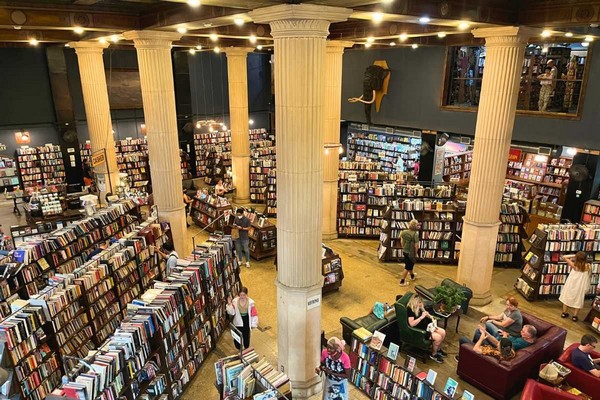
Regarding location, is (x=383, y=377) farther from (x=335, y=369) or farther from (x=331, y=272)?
(x=331, y=272)

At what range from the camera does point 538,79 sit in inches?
508

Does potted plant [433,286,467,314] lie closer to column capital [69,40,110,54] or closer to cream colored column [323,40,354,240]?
Answer: cream colored column [323,40,354,240]

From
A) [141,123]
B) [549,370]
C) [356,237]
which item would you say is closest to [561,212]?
[356,237]

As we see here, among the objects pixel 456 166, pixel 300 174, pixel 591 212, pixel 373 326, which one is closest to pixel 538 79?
pixel 591 212

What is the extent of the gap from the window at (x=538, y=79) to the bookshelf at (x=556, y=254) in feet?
15.5

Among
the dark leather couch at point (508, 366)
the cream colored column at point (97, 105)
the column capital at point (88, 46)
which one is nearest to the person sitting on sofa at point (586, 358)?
the dark leather couch at point (508, 366)

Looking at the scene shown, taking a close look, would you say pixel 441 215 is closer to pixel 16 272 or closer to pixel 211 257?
pixel 211 257

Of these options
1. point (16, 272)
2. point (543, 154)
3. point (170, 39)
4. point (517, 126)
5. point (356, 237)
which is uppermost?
point (170, 39)

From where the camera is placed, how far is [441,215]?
34.8 ft

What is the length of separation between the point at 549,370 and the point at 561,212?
8.40m

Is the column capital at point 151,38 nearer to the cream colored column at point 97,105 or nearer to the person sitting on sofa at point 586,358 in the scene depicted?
the cream colored column at point 97,105

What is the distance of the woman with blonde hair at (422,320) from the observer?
22.3ft

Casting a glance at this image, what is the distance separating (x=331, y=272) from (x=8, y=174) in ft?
47.9

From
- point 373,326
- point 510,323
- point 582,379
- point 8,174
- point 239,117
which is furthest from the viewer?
point 8,174
